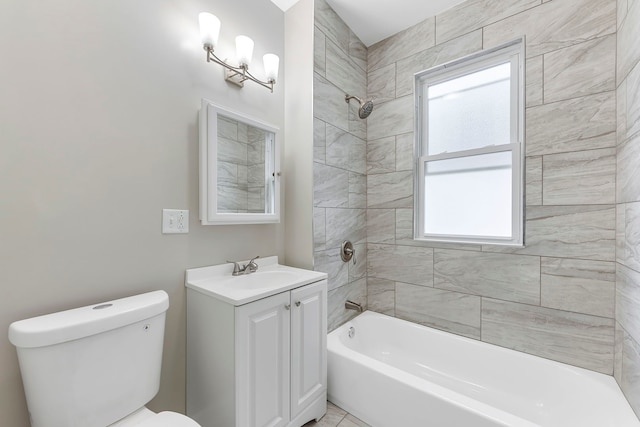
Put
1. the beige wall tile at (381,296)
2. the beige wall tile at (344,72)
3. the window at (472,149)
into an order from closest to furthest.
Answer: the window at (472,149) < the beige wall tile at (344,72) < the beige wall tile at (381,296)

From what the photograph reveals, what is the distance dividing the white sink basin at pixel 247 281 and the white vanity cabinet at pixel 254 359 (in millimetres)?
23

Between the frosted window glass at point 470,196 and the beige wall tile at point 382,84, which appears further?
the beige wall tile at point 382,84

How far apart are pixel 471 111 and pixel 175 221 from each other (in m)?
2.13

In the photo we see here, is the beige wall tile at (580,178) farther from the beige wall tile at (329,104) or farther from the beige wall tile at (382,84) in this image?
the beige wall tile at (329,104)

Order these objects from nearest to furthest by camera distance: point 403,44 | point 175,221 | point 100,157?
point 100,157, point 175,221, point 403,44

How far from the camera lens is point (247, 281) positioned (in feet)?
4.83

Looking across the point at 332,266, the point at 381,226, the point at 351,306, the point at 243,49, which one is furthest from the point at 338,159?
the point at 351,306

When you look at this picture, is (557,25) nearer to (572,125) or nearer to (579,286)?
(572,125)

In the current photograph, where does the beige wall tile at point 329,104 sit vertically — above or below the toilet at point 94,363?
above

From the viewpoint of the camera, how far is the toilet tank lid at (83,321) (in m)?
0.78

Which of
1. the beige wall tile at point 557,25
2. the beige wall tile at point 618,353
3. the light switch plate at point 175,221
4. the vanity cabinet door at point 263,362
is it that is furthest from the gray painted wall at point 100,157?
the beige wall tile at point 618,353

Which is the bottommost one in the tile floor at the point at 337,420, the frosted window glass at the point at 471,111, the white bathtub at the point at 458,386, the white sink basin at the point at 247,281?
the tile floor at the point at 337,420

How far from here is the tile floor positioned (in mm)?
1484

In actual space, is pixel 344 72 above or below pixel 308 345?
above
